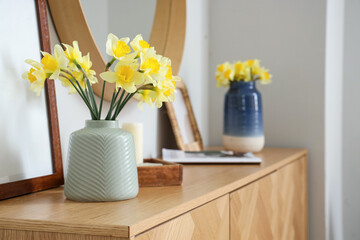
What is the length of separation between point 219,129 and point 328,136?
521 millimetres

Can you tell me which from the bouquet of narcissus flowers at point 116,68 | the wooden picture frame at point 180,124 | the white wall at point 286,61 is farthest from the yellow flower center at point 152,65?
the white wall at point 286,61

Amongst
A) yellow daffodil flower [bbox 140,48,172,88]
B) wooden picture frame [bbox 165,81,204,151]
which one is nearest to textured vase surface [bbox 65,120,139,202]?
yellow daffodil flower [bbox 140,48,172,88]

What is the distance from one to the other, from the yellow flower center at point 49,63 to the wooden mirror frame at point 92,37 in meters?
0.27

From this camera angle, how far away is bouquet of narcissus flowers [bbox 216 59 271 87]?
1.74m

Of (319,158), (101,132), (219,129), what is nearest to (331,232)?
(319,158)

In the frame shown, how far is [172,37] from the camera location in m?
1.54

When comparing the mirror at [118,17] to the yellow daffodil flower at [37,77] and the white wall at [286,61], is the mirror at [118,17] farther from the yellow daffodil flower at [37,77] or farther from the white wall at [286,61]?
the white wall at [286,61]

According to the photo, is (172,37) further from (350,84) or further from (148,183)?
(350,84)

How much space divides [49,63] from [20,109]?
5.7 inches

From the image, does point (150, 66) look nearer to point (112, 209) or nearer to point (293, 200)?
point (112, 209)

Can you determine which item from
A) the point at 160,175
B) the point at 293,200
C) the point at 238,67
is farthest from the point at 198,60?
the point at 160,175

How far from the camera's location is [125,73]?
2.73 feet

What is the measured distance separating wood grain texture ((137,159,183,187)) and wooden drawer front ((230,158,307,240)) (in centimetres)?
14

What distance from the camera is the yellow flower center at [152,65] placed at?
32.9 inches
